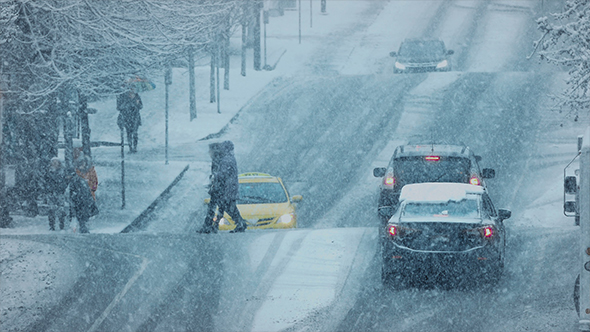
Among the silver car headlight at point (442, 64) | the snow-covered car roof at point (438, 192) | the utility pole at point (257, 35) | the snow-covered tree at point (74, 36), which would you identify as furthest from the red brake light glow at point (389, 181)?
the silver car headlight at point (442, 64)

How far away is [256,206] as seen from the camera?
15945 mm

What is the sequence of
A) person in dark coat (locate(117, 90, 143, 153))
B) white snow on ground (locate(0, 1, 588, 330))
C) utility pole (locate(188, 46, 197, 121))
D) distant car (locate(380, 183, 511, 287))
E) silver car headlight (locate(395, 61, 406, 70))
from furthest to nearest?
silver car headlight (locate(395, 61, 406, 70)), utility pole (locate(188, 46, 197, 121)), person in dark coat (locate(117, 90, 143, 153)), white snow on ground (locate(0, 1, 588, 330)), distant car (locate(380, 183, 511, 287))

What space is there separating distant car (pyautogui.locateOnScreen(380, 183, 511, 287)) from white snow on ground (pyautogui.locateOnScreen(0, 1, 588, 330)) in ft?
3.02

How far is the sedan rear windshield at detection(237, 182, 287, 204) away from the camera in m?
Answer: 16.3

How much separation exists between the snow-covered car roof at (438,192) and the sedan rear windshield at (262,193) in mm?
4913

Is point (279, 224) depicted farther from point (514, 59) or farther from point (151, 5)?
point (514, 59)

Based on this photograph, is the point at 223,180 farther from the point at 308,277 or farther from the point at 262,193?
the point at 308,277

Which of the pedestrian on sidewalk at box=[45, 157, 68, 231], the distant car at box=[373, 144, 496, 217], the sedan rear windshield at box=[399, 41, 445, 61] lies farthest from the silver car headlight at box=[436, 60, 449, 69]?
the pedestrian on sidewalk at box=[45, 157, 68, 231]

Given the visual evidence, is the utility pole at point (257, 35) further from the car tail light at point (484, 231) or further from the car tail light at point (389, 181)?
the car tail light at point (484, 231)

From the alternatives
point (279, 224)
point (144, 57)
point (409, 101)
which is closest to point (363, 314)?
point (279, 224)

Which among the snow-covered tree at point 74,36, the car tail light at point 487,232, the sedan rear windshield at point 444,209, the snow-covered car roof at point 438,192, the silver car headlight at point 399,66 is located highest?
the snow-covered tree at point 74,36

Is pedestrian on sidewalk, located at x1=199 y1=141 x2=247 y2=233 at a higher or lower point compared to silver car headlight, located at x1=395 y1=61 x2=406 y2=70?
higher

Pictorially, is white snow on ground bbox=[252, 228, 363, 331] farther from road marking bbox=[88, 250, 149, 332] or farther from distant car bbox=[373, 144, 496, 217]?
road marking bbox=[88, 250, 149, 332]

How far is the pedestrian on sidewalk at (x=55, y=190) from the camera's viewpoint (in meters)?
16.0
